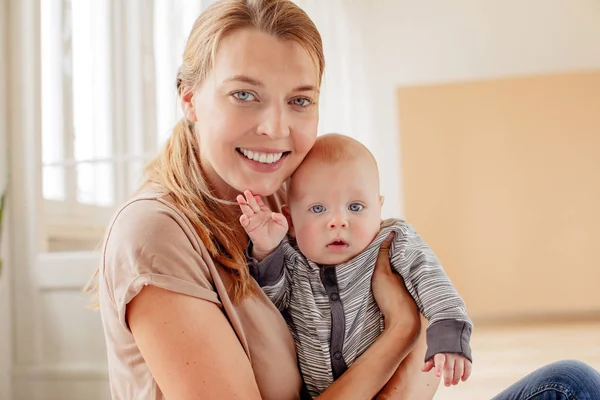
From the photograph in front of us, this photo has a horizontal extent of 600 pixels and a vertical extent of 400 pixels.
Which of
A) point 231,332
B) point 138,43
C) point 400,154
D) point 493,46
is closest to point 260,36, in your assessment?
point 231,332

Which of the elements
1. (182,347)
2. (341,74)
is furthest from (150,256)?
(341,74)

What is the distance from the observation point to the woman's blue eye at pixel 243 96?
3.71 ft

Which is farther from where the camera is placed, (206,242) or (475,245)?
(475,245)

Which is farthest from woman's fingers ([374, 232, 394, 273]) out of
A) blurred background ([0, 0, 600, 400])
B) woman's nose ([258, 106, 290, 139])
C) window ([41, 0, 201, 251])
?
window ([41, 0, 201, 251])

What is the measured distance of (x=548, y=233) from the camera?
601 cm

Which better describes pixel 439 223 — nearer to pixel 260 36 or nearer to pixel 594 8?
pixel 594 8

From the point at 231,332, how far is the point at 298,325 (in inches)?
9.8

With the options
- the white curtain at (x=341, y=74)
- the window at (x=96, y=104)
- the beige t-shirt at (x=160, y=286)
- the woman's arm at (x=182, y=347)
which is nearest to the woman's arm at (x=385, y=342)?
the beige t-shirt at (x=160, y=286)

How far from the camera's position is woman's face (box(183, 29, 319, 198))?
1126 mm

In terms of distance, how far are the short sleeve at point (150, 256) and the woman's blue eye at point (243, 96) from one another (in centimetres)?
23

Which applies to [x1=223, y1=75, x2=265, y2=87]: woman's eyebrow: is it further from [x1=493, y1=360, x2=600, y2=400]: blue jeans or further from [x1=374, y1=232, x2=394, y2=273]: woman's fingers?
[x1=493, y1=360, x2=600, y2=400]: blue jeans

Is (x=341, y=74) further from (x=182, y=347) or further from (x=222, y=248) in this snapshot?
(x=182, y=347)

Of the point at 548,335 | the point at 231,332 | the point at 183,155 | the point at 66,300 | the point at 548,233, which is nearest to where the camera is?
the point at 231,332

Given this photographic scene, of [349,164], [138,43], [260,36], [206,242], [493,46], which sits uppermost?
[493,46]
